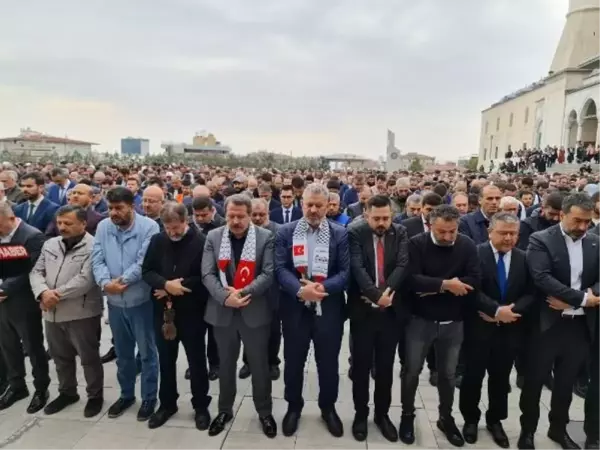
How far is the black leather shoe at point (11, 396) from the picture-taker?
13.6 feet

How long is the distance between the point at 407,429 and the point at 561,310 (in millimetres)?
1601

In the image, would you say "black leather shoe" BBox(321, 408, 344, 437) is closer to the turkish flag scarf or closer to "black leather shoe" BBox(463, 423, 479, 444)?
"black leather shoe" BBox(463, 423, 479, 444)

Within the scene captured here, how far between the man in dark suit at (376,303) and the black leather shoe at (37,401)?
9.46ft

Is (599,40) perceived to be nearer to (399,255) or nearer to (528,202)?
(528,202)

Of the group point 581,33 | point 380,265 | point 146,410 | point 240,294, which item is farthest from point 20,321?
point 581,33

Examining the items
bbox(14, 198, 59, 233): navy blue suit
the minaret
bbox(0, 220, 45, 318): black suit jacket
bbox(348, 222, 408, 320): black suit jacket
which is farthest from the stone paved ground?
Answer: the minaret

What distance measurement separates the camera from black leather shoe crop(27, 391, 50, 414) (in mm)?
4055

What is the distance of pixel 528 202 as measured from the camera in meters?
7.04

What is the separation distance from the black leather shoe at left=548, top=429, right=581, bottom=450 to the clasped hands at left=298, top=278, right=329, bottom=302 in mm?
2276

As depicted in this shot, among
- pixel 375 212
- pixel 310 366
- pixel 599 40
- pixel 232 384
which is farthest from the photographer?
pixel 599 40

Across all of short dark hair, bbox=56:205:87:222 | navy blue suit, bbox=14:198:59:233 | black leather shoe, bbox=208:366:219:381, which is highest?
short dark hair, bbox=56:205:87:222

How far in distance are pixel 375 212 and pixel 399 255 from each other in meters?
0.41

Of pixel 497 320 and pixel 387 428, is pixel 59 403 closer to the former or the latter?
pixel 387 428

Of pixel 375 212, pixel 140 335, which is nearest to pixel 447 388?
pixel 375 212
